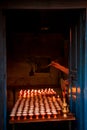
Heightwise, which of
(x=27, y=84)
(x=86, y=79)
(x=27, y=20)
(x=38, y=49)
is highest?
(x=27, y=20)

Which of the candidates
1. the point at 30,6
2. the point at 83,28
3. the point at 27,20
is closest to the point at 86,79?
the point at 83,28

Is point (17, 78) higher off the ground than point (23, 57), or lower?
lower

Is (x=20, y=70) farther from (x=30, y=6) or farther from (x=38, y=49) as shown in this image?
(x=30, y=6)

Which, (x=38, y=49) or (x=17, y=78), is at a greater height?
(x=38, y=49)

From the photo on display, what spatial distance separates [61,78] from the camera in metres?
9.70

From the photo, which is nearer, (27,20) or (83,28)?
(83,28)

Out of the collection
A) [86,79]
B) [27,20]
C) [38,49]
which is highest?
[27,20]

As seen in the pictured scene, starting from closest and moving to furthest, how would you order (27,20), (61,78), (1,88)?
(1,88) → (27,20) → (61,78)

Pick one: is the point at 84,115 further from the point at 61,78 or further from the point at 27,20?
Answer: the point at 61,78

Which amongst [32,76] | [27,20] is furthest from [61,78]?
[27,20]

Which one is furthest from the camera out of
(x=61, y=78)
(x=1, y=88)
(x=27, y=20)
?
(x=61, y=78)

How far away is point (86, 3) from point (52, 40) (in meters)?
6.20

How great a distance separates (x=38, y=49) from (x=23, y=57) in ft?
2.35

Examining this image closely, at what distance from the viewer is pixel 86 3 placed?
377cm
